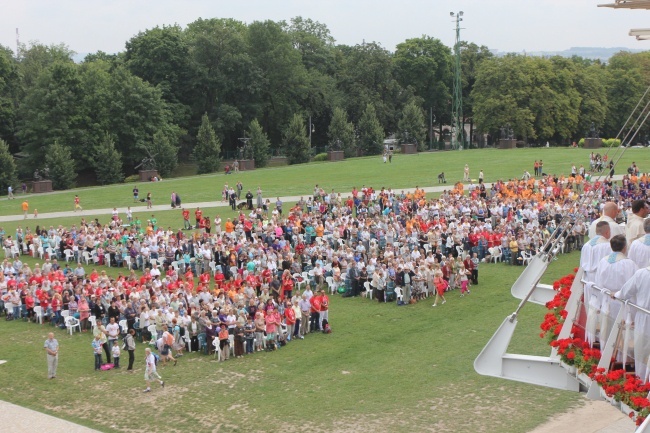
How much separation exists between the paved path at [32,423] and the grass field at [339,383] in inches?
12.0

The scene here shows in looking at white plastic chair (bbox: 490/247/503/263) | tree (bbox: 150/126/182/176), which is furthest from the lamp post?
white plastic chair (bbox: 490/247/503/263)

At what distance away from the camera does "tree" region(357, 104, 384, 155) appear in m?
75.6

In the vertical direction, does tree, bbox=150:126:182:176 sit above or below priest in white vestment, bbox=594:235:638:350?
above

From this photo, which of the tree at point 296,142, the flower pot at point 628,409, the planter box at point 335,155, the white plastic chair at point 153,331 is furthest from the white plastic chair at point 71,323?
the planter box at point 335,155

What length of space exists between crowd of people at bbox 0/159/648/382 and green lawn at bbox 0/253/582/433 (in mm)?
844

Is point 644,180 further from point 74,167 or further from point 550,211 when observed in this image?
point 74,167

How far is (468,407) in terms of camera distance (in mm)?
16062

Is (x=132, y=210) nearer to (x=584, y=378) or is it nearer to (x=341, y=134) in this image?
(x=341, y=134)

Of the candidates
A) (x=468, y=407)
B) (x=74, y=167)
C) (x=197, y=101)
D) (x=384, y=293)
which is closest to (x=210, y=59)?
(x=197, y=101)

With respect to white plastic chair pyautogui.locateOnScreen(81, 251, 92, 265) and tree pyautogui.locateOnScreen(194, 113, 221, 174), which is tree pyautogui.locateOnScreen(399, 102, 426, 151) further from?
white plastic chair pyautogui.locateOnScreen(81, 251, 92, 265)

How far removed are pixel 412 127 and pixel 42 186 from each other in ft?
121

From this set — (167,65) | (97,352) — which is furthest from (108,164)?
(97,352)

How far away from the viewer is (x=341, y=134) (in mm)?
74312

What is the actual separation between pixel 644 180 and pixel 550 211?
10.8 meters
